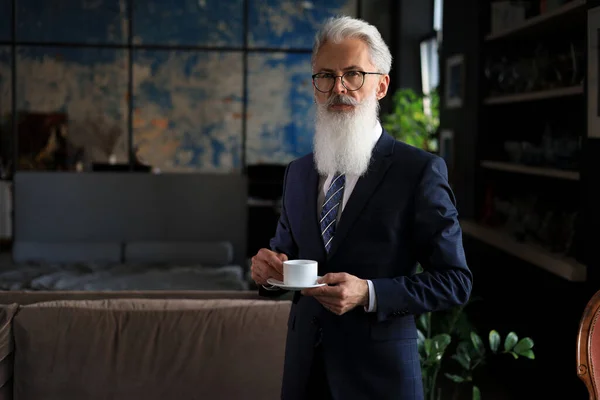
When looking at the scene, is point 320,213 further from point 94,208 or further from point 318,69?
point 94,208

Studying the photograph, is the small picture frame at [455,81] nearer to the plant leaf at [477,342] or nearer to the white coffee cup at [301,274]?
the plant leaf at [477,342]

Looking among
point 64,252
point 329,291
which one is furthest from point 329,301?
point 64,252

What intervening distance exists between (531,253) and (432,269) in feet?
8.76

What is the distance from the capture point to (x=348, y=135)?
167 cm

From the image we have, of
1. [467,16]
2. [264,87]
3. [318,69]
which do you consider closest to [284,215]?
[318,69]

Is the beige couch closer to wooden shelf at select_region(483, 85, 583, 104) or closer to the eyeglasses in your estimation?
the eyeglasses

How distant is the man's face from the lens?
5.20 feet

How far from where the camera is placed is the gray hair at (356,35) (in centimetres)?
159

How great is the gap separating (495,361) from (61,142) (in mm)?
5614

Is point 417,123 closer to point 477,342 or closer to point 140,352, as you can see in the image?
point 477,342

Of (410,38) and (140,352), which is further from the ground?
(410,38)

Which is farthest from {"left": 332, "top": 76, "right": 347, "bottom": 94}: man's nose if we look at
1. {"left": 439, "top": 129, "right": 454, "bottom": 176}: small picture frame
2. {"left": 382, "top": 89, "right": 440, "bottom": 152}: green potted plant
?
{"left": 382, "top": 89, "right": 440, "bottom": 152}: green potted plant

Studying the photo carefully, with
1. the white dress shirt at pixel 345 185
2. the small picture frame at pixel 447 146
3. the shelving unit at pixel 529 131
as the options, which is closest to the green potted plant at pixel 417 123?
the small picture frame at pixel 447 146

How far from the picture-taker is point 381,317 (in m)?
1.50
